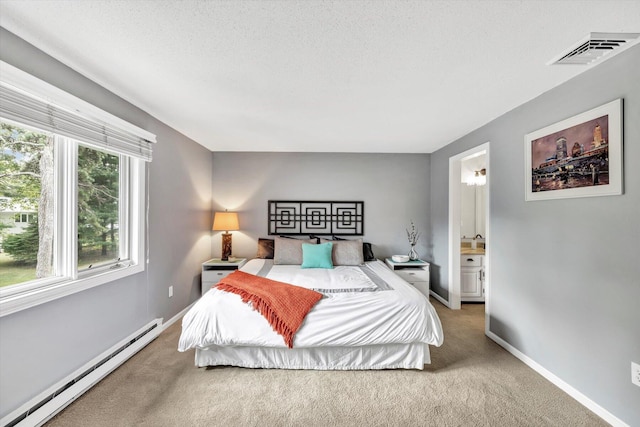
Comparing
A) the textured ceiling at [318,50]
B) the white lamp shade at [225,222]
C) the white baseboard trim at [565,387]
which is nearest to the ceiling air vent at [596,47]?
the textured ceiling at [318,50]

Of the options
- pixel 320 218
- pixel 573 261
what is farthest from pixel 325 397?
pixel 320 218

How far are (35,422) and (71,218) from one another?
50.3 inches

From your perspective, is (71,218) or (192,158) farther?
(192,158)

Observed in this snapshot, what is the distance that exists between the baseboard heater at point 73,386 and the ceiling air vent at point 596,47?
3931 millimetres

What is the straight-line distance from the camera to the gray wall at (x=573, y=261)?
61.1 inches

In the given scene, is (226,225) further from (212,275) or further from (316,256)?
(316,256)

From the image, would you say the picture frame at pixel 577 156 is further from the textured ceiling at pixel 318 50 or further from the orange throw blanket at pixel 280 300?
the orange throw blanket at pixel 280 300

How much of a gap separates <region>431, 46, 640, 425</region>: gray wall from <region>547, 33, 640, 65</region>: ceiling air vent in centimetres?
10

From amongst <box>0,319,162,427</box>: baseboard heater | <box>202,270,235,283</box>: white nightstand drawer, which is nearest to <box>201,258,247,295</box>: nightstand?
<box>202,270,235,283</box>: white nightstand drawer

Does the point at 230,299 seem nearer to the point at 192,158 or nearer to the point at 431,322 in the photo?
the point at 431,322

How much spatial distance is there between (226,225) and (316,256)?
145 centimetres

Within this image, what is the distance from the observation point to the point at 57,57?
5.48 feet

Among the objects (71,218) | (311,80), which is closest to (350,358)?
(311,80)

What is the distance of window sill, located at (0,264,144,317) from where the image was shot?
4.68 feet
